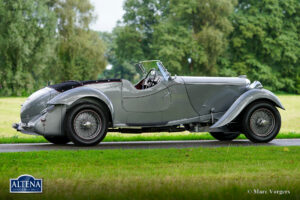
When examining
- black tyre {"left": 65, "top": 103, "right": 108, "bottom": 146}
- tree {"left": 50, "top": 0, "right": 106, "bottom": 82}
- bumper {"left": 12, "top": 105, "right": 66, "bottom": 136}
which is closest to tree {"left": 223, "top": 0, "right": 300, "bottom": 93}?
tree {"left": 50, "top": 0, "right": 106, "bottom": 82}

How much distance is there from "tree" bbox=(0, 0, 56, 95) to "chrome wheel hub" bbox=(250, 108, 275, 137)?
34.0 m

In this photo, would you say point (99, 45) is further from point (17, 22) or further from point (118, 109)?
point (118, 109)

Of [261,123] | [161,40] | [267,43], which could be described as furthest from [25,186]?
[267,43]

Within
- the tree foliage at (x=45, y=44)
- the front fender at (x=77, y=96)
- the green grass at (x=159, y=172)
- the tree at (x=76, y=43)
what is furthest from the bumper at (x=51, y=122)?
the tree at (x=76, y=43)

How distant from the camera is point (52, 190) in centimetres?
408

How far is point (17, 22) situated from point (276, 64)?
30.5 meters

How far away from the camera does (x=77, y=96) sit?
26.6 ft

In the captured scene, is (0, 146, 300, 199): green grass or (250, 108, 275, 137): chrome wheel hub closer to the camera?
(0, 146, 300, 199): green grass

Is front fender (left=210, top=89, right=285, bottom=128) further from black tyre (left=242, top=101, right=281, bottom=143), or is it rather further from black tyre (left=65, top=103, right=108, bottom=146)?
black tyre (left=65, top=103, right=108, bottom=146)

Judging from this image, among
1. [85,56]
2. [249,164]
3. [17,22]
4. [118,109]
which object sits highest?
[17,22]

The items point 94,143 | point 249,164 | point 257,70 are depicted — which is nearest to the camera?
point 249,164

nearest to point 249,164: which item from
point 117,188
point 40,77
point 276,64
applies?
point 117,188

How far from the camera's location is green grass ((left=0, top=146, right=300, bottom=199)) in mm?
3926

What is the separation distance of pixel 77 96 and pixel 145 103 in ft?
4.66
